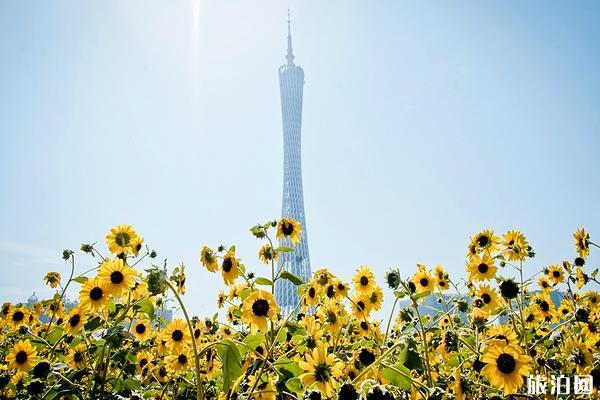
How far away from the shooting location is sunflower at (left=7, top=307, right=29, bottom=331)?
16.1ft

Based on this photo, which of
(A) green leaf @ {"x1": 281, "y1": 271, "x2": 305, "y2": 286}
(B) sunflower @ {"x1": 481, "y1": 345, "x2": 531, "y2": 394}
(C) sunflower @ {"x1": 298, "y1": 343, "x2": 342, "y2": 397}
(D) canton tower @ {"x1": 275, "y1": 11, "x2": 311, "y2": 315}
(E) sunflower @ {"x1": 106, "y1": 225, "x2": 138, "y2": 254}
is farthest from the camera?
(D) canton tower @ {"x1": 275, "y1": 11, "x2": 311, "y2": 315}

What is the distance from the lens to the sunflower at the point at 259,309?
6.79 ft

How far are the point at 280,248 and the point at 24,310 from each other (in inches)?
178

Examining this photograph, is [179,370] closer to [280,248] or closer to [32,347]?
[280,248]

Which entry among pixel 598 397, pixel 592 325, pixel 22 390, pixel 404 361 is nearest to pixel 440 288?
pixel 592 325

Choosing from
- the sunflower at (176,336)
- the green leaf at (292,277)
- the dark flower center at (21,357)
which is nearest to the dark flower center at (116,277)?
the sunflower at (176,336)

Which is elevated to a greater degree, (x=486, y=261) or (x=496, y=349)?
(x=486, y=261)

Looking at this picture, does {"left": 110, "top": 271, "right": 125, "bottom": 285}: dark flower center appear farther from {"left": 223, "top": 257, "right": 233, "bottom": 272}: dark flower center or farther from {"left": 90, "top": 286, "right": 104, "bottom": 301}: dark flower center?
{"left": 223, "top": 257, "right": 233, "bottom": 272}: dark flower center

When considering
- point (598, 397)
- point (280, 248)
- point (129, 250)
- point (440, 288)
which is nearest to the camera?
point (598, 397)

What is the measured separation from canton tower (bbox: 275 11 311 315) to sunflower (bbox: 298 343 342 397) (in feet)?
156

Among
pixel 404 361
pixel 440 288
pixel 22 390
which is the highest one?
pixel 440 288

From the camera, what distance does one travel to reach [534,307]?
454 centimetres

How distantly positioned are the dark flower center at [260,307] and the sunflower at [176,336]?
1121mm

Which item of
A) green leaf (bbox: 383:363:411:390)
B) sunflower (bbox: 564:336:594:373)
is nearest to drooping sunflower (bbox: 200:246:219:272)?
green leaf (bbox: 383:363:411:390)
